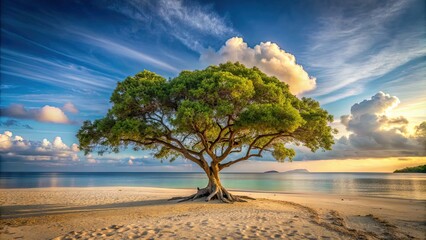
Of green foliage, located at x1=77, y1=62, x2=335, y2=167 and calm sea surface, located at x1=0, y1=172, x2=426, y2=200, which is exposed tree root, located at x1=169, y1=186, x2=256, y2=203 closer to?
green foliage, located at x1=77, y1=62, x2=335, y2=167

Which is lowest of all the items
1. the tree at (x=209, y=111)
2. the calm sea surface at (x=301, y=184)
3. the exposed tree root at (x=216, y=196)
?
the calm sea surface at (x=301, y=184)

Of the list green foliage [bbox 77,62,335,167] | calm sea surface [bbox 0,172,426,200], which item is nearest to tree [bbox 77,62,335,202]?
green foliage [bbox 77,62,335,167]

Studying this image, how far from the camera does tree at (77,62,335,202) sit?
1486 cm

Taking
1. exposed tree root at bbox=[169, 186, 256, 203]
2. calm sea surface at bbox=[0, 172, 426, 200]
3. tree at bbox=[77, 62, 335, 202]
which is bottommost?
calm sea surface at bbox=[0, 172, 426, 200]

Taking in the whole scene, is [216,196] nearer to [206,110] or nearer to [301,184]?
[206,110]

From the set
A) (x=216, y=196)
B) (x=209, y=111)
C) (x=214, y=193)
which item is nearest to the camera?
(x=209, y=111)

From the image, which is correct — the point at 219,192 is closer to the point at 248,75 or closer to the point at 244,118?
the point at 244,118

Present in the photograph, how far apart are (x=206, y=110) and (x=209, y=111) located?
0.58 feet

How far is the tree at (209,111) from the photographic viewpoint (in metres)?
14.9

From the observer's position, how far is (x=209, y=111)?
48.2ft

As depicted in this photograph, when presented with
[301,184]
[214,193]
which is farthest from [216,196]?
[301,184]

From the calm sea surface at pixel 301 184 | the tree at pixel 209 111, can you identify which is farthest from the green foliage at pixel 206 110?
the calm sea surface at pixel 301 184

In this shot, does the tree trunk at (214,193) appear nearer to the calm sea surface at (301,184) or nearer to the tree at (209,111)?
the tree at (209,111)

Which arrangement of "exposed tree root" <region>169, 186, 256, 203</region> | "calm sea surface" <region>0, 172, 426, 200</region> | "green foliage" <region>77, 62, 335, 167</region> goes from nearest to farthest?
1. "green foliage" <region>77, 62, 335, 167</region>
2. "exposed tree root" <region>169, 186, 256, 203</region>
3. "calm sea surface" <region>0, 172, 426, 200</region>
